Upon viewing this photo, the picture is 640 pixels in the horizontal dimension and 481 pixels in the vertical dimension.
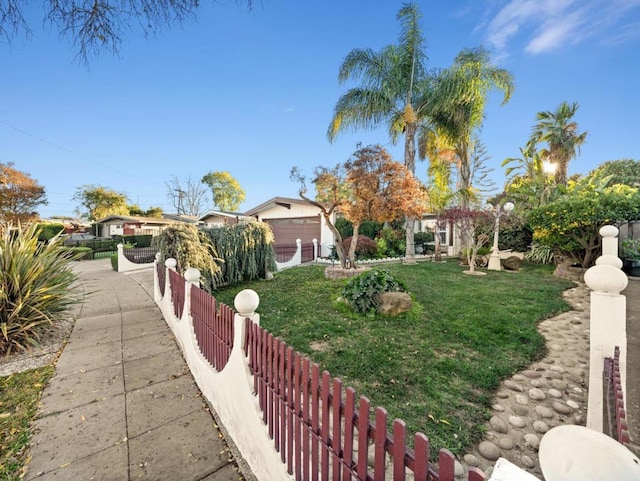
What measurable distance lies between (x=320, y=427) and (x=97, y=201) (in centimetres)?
4240

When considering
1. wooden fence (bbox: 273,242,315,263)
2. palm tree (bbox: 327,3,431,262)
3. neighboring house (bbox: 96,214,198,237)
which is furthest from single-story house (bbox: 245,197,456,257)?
neighboring house (bbox: 96,214,198,237)


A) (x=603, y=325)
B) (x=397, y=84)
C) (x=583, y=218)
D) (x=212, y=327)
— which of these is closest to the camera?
(x=603, y=325)

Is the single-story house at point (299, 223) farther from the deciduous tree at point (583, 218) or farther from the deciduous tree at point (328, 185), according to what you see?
the deciduous tree at point (583, 218)

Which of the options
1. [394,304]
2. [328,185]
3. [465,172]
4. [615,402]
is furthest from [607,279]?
[465,172]

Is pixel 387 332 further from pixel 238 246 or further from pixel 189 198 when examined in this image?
pixel 189 198

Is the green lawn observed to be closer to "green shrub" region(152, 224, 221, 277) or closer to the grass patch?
"green shrub" region(152, 224, 221, 277)

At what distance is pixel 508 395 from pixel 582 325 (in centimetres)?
298

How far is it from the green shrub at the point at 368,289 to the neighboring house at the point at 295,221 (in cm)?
864

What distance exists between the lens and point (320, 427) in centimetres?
153

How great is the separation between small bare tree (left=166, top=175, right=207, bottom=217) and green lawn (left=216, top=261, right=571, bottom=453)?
36100 millimetres

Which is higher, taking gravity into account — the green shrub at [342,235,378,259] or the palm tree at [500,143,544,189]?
the palm tree at [500,143,544,189]

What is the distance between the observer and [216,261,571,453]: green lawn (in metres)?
2.55

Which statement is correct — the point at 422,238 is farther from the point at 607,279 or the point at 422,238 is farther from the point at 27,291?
the point at 27,291

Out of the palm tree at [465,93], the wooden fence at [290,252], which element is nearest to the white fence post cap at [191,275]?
the wooden fence at [290,252]
